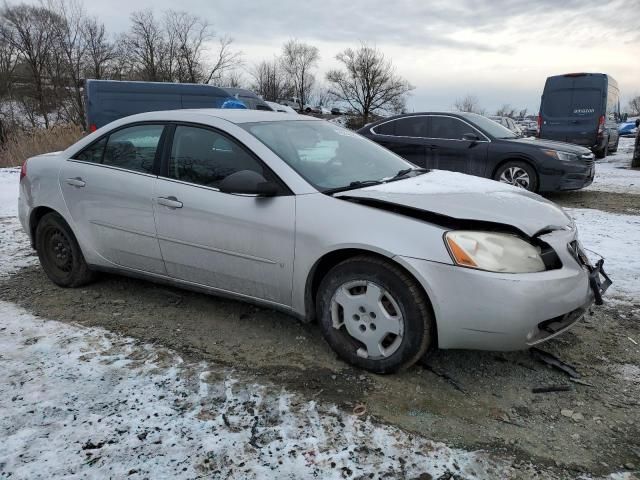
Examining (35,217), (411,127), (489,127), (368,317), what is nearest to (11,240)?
(35,217)

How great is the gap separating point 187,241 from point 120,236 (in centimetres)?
70

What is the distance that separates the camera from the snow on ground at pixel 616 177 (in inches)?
375

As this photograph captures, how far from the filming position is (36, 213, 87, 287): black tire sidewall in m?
4.03

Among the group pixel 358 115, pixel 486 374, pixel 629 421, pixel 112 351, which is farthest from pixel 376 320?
pixel 358 115

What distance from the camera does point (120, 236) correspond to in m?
3.66

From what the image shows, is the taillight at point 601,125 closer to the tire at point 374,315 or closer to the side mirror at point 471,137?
the side mirror at point 471,137

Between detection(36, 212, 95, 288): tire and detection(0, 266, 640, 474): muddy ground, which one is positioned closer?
detection(0, 266, 640, 474): muddy ground

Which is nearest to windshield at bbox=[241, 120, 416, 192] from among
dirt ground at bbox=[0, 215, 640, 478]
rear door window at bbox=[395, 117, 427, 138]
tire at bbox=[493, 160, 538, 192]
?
dirt ground at bbox=[0, 215, 640, 478]

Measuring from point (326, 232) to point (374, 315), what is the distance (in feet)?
1.77

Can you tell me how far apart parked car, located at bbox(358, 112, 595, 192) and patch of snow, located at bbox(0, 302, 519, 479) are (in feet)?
19.5

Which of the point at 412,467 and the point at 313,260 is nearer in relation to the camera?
the point at 412,467

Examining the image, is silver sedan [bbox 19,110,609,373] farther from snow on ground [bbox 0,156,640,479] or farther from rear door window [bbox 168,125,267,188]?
snow on ground [bbox 0,156,640,479]

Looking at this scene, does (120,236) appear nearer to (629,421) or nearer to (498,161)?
(629,421)

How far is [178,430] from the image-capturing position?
234cm
